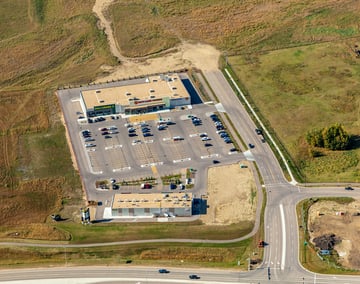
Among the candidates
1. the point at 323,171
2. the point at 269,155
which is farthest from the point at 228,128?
the point at 323,171

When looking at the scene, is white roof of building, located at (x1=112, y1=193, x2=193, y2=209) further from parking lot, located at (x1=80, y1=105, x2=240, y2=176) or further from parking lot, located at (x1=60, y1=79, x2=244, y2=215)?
parking lot, located at (x1=80, y1=105, x2=240, y2=176)

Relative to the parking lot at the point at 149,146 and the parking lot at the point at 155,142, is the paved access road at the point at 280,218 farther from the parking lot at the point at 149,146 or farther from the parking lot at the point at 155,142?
the parking lot at the point at 155,142

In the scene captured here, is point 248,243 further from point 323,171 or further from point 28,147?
point 28,147

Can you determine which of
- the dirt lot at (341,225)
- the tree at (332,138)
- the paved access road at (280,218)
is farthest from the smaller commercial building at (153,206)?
the tree at (332,138)

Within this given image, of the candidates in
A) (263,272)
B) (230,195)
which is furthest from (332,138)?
(263,272)

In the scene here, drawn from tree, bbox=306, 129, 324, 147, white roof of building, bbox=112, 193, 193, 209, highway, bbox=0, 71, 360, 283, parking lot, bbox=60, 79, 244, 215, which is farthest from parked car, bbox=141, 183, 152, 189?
tree, bbox=306, 129, 324, 147
